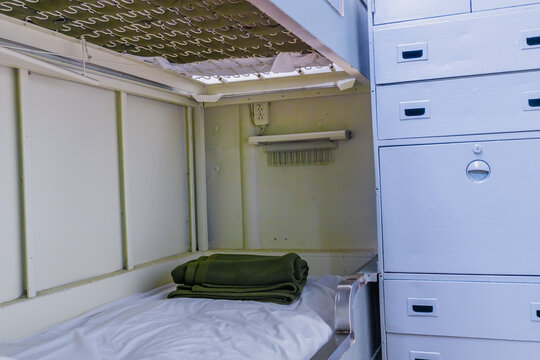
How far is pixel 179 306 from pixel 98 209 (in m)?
0.58

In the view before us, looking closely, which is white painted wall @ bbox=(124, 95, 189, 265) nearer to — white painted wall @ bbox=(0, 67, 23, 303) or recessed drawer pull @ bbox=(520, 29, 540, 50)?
white painted wall @ bbox=(0, 67, 23, 303)

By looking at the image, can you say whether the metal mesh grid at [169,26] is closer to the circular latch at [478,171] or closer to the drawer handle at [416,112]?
the drawer handle at [416,112]

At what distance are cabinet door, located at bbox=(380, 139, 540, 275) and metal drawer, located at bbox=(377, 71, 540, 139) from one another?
7 cm

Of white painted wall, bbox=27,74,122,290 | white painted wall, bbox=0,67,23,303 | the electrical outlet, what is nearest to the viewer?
white painted wall, bbox=0,67,23,303

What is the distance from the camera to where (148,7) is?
73.5 inches

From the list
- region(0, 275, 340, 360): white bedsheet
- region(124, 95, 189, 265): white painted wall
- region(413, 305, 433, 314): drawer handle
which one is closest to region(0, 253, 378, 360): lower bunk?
region(0, 275, 340, 360): white bedsheet

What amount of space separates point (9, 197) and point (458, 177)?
1781 mm

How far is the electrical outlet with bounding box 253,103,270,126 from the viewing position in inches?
125

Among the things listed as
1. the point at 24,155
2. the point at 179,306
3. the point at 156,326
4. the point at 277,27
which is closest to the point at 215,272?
the point at 179,306

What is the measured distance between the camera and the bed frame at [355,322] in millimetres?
1925

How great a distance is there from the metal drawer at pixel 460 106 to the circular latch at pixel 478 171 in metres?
0.13

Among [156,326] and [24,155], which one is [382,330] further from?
[24,155]

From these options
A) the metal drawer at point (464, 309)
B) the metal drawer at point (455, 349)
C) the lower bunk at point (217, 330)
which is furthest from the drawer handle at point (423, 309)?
the lower bunk at point (217, 330)

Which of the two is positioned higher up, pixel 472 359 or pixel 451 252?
pixel 451 252
